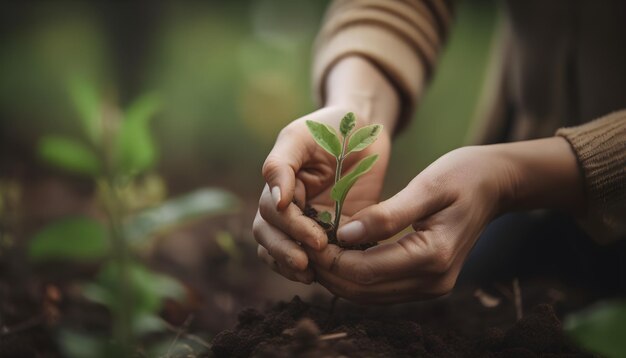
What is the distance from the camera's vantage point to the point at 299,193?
3.01ft

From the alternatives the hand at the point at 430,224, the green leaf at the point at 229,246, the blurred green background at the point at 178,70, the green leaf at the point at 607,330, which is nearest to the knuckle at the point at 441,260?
the hand at the point at 430,224

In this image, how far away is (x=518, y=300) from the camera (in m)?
1.18

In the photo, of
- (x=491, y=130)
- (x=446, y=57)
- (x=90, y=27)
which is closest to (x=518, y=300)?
(x=491, y=130)

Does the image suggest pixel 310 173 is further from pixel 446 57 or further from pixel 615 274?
pixel 446 57

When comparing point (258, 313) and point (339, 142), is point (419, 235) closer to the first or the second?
point (339, 142)

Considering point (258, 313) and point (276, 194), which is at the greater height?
point (276, 194)

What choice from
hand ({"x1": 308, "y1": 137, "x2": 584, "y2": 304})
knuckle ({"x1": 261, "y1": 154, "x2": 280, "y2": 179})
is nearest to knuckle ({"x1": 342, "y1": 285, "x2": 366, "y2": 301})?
hand ({"x1": 308, "y1": 137, "x2": 584, "y2": 304})

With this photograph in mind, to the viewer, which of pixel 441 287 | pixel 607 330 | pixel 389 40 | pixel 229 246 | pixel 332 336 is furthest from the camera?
pixel 229 246

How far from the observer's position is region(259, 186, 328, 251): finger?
31.4 inches

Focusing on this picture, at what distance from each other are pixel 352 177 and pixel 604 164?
0.56m

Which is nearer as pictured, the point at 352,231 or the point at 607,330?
the point at 607,330

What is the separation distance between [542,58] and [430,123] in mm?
633

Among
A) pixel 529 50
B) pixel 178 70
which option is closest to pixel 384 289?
pixel 529 50

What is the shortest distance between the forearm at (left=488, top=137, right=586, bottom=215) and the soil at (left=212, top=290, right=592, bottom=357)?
23 cm
